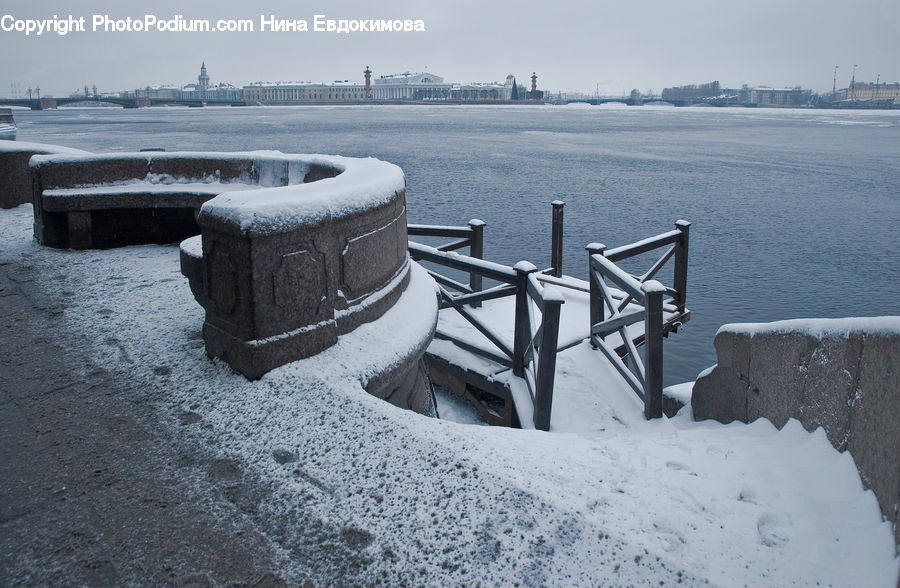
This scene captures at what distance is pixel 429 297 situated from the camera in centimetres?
588

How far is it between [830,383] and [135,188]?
7341 mm

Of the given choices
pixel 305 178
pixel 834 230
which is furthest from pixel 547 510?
pixel 834 230

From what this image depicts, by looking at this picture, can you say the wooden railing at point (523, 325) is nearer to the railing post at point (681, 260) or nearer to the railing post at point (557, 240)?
the railing post at point (557, 240)

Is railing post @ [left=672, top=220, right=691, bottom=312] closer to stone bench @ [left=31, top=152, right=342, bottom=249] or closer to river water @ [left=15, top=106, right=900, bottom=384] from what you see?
river water @ [left=15, top=106, right=900, bottom=384]

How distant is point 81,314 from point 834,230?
2558 cm

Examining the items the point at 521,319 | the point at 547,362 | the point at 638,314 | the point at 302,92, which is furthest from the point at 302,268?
the point at 302,92

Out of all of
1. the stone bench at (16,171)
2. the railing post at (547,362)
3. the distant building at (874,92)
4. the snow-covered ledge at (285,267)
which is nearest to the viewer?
the snow-covered ledge at (285,267)

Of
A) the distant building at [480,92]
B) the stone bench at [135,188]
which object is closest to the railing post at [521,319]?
the stone bench at [135,188]

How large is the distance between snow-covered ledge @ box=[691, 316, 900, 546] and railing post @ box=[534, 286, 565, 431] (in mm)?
1753

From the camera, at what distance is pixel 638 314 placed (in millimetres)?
7633

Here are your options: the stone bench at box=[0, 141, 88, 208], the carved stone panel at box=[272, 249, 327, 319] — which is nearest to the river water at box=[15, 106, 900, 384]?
the carved stone panel at box=[272, 249, 327, 319]

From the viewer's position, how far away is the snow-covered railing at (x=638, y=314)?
700 centimetres

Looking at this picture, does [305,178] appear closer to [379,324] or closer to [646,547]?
[379,324]

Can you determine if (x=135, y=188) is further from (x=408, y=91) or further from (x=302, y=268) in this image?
(x=408, y=91)
